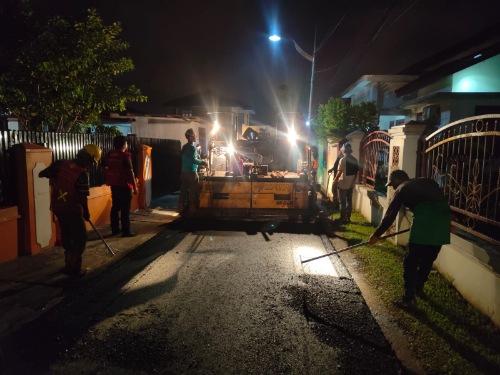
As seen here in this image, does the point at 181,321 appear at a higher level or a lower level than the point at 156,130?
lower

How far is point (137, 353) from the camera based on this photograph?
10.1ft

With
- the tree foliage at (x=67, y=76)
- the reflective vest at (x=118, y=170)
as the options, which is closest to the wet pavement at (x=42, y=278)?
the reflective vest at (x=118, y=170)

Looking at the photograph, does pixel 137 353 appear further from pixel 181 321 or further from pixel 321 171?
pixel 321 171

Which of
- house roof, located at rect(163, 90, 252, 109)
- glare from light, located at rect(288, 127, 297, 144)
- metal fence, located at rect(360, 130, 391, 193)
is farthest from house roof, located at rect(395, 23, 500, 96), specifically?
house roof, located at rect(163, 90, 252, 109)

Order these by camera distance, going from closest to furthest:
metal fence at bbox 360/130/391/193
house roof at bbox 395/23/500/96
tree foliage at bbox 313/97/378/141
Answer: metal fence at bbox 360/130/391/193, house roof at bbox 395/23/500/96, tree foliage at bbox 313/97/378/141

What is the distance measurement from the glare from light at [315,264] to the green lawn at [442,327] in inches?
19.9

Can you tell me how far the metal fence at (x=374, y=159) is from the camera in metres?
8.86

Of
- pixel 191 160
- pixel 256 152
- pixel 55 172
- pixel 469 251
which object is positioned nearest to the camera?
pixel 469 251

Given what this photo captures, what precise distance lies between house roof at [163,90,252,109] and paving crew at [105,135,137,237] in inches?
1263

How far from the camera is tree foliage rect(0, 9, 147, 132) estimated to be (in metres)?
7.54

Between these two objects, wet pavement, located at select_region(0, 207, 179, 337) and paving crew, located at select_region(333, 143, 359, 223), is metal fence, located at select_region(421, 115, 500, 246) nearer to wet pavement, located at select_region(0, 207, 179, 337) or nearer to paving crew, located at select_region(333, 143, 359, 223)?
paving crew, located at select_region(333, 143, 359, 223)

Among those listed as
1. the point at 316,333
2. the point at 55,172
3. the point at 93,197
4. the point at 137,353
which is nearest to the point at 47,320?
the point at 137,353

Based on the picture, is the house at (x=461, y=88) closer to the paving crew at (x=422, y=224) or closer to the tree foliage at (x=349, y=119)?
the tree foliage at (x=349, y=119)

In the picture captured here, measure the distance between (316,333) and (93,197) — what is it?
547 cm
